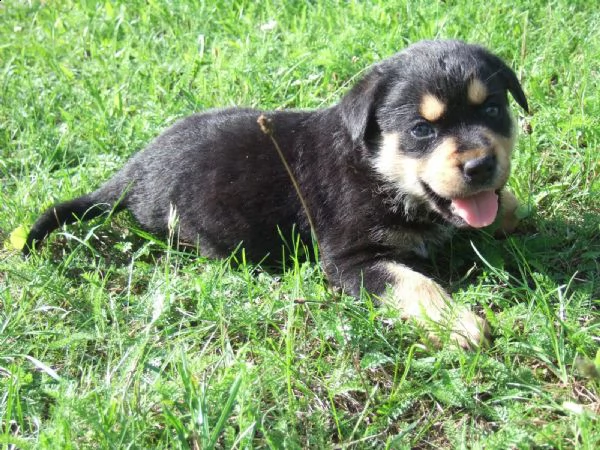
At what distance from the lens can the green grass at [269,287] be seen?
97.5 inches

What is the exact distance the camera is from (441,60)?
312cm

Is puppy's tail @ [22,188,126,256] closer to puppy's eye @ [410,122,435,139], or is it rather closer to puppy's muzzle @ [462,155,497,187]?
puppy's eye @ [410,122,435,139]

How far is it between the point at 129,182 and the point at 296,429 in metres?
1.83

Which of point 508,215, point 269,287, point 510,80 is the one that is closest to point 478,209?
point 508,215

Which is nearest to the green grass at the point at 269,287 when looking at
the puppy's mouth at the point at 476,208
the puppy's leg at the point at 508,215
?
the puppy's leg at the point at 508,215

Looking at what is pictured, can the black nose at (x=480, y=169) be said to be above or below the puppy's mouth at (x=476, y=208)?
above

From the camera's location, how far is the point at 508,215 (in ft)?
11.5

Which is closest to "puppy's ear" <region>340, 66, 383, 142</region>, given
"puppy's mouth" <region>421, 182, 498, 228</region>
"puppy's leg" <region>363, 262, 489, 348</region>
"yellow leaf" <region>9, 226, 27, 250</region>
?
"puppy's mouth" <region>421, 182, 498, 228</region>

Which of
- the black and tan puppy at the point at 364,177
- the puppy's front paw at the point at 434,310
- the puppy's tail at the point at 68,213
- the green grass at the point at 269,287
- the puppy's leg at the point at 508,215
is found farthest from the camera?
the puppy's tail at the point at 68,213

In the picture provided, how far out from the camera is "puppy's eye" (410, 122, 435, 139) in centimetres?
309

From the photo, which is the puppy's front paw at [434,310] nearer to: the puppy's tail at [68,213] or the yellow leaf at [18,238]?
the puppy's tail at [68,213]

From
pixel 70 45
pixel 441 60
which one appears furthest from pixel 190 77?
pixel 441 60

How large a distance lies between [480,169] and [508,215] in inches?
25.9

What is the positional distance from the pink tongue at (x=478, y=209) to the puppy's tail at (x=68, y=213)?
173 cm
